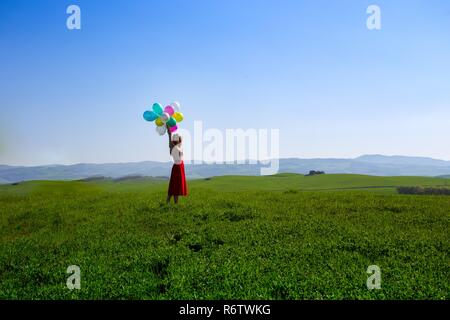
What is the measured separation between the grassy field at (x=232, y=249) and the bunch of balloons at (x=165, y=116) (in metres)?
4.42

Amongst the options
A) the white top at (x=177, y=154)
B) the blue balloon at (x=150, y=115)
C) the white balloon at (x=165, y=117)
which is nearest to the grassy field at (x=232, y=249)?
the white top at (x=177, y=154)

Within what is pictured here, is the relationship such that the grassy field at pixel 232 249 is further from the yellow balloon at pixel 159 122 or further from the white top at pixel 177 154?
the yellow balloon at pixel 159 122

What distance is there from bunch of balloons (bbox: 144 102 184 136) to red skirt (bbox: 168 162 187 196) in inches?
81.6

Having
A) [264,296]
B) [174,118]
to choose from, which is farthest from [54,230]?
[264,296]

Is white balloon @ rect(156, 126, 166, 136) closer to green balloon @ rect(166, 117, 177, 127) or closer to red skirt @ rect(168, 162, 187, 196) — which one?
green balloon @ rect(166, 117, 177, 127)

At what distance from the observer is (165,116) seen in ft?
59.1

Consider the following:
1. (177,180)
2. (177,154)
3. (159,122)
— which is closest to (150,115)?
(159,122)

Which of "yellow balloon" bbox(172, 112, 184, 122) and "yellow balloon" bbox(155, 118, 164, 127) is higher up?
"yellow balloon" bbox(172, 112, 184, 122)

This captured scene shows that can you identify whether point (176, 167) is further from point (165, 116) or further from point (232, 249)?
point (232, 249)

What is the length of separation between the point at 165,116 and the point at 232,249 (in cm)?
900

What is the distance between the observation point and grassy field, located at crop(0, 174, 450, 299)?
28.1 feet

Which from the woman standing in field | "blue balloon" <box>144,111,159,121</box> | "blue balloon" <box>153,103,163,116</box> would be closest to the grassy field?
the woman standing in field

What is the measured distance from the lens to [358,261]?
34.0 feet

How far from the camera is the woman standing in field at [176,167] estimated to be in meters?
18.8
